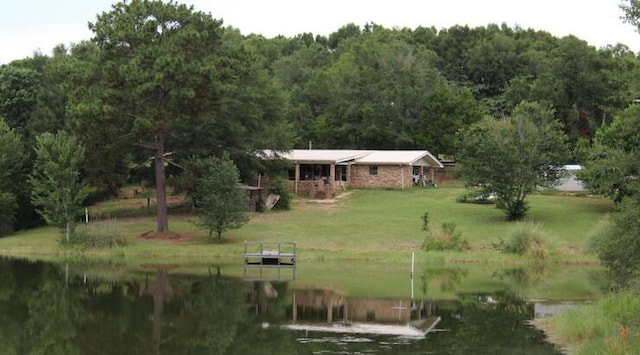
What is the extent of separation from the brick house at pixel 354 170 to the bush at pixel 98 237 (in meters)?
21.5

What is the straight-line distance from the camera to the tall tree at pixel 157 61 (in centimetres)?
4409

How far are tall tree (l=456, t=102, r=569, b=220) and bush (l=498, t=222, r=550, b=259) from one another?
27.2 feet

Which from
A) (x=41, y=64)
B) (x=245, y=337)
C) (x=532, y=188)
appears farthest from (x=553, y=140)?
(x=41, y=64)

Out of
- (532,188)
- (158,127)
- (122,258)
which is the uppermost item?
(158,127)

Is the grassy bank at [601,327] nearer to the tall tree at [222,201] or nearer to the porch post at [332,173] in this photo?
the tall tree at [222,201]

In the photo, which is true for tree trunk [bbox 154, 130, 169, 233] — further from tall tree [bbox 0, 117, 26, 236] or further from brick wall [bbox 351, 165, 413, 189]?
brick wall [bbox 351, 165, 413, 189]

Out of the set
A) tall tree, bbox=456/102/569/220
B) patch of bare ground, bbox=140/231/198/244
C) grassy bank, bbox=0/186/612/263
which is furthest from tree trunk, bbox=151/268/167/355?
tall tree, bbox=456/102/569/220

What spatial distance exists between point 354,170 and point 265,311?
134 ft

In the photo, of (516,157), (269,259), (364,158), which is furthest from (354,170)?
(269,259)

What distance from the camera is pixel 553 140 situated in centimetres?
5128

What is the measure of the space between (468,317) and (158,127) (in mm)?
25039

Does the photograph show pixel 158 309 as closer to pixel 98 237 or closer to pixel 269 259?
pixel 269 259

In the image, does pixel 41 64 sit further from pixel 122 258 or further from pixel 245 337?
pixel 245 337

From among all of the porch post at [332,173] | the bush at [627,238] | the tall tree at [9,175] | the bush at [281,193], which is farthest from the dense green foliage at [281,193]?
the bush at [627,238]
